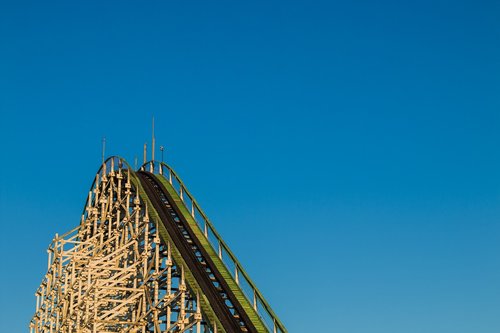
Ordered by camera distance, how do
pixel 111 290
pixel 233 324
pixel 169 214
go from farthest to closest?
pixel 169 214 → pixel 111 290 → pixel 233 324

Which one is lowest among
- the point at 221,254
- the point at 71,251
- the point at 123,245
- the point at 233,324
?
the point at 233,324

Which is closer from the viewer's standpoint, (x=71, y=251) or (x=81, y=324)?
(x=81, y=324)

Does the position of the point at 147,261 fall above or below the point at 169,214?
below

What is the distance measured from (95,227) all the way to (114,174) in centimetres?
209

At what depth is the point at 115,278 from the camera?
25.2 m

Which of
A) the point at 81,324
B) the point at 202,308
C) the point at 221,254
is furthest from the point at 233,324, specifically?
the point at 81,324

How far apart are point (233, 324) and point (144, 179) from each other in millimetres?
10490

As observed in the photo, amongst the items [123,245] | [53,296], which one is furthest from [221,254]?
[53,296]

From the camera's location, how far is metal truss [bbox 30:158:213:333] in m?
23.0

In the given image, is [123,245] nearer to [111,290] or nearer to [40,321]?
[111,290]

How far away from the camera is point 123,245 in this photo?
85.6ft

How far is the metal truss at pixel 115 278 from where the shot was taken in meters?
23.0

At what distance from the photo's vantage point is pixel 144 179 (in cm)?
3044

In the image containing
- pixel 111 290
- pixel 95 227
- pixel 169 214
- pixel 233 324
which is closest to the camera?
pixel 233 324
